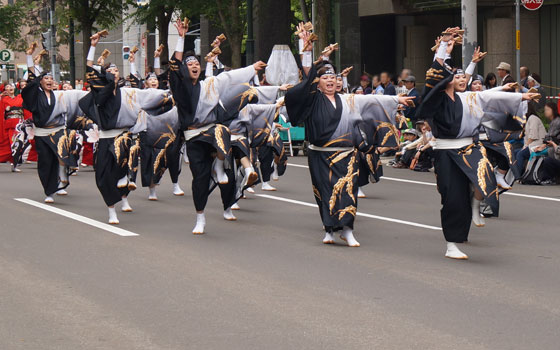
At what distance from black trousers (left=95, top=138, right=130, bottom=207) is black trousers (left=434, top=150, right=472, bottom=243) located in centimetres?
426

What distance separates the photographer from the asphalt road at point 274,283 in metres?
6.30

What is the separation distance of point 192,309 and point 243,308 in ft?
1.15

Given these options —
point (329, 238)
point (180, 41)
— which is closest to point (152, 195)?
point (180, 41)

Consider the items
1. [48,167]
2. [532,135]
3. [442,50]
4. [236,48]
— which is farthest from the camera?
[236,48]

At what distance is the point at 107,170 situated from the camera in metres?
11.9

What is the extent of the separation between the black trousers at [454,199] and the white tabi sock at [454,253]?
71 mm

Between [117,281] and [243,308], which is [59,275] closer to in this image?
[117,281]

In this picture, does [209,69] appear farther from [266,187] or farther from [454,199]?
[454,199]

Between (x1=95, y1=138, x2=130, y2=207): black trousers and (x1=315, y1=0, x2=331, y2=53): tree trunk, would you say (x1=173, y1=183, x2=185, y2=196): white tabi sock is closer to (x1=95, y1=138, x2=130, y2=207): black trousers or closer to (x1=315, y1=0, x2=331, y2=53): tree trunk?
(x1=95, y1=138, x2=130, y2=207): black trousers

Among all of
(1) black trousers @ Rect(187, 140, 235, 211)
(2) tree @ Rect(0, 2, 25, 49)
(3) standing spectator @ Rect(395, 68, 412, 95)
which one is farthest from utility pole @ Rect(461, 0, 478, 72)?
(2) tree @ Rect(0, 2, 25, 49)

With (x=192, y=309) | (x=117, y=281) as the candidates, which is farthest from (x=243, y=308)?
(x=117, y=281)

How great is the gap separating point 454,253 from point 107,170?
4.62 m

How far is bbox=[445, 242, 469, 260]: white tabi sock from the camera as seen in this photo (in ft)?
29.8

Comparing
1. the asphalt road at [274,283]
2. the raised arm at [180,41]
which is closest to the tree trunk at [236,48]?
the asphalt road at [274,283]
